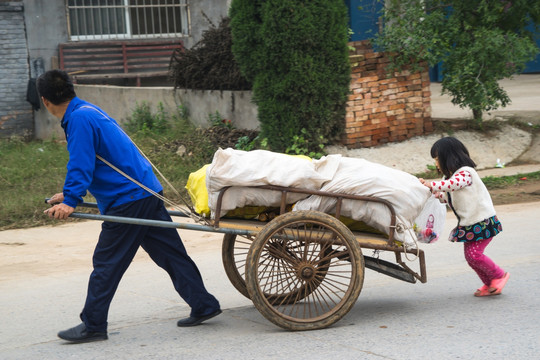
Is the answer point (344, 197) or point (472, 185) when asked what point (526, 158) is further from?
point (344, 197)

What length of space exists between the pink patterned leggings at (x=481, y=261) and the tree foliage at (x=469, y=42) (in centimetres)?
612

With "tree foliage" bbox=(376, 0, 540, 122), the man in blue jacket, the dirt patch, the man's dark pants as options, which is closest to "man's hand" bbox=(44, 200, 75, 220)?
the man in blue jacket

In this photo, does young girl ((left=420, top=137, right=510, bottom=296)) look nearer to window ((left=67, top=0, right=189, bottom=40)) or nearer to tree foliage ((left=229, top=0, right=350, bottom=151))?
tree foliage ((left=229, top=0, right=350, bottom=151))

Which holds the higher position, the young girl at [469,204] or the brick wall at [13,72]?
the brick wall at [13,72]

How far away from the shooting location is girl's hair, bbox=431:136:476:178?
17.7 feet

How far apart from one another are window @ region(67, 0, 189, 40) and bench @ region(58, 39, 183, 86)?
31cm

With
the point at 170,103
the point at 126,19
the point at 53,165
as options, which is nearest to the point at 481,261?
the point at 53,165

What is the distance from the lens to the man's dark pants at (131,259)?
15.5 feet

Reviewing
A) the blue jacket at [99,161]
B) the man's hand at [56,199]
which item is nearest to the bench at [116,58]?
the blue jacket at [99,161]

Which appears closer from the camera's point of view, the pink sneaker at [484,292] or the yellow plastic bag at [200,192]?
the yellow plastic bag at [200,192]

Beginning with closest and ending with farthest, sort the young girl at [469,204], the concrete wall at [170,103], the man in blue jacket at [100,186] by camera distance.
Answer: the man in blue jacket at [100,186] → the young girl at [469,204] → the concrete wall at [170,103]

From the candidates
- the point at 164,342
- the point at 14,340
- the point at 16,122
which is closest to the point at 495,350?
the point at 164,342

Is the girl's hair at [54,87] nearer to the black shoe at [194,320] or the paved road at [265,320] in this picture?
the paved road at [265,320]

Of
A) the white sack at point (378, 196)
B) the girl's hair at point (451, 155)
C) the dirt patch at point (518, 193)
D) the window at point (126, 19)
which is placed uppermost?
the window at point (126, 19)
